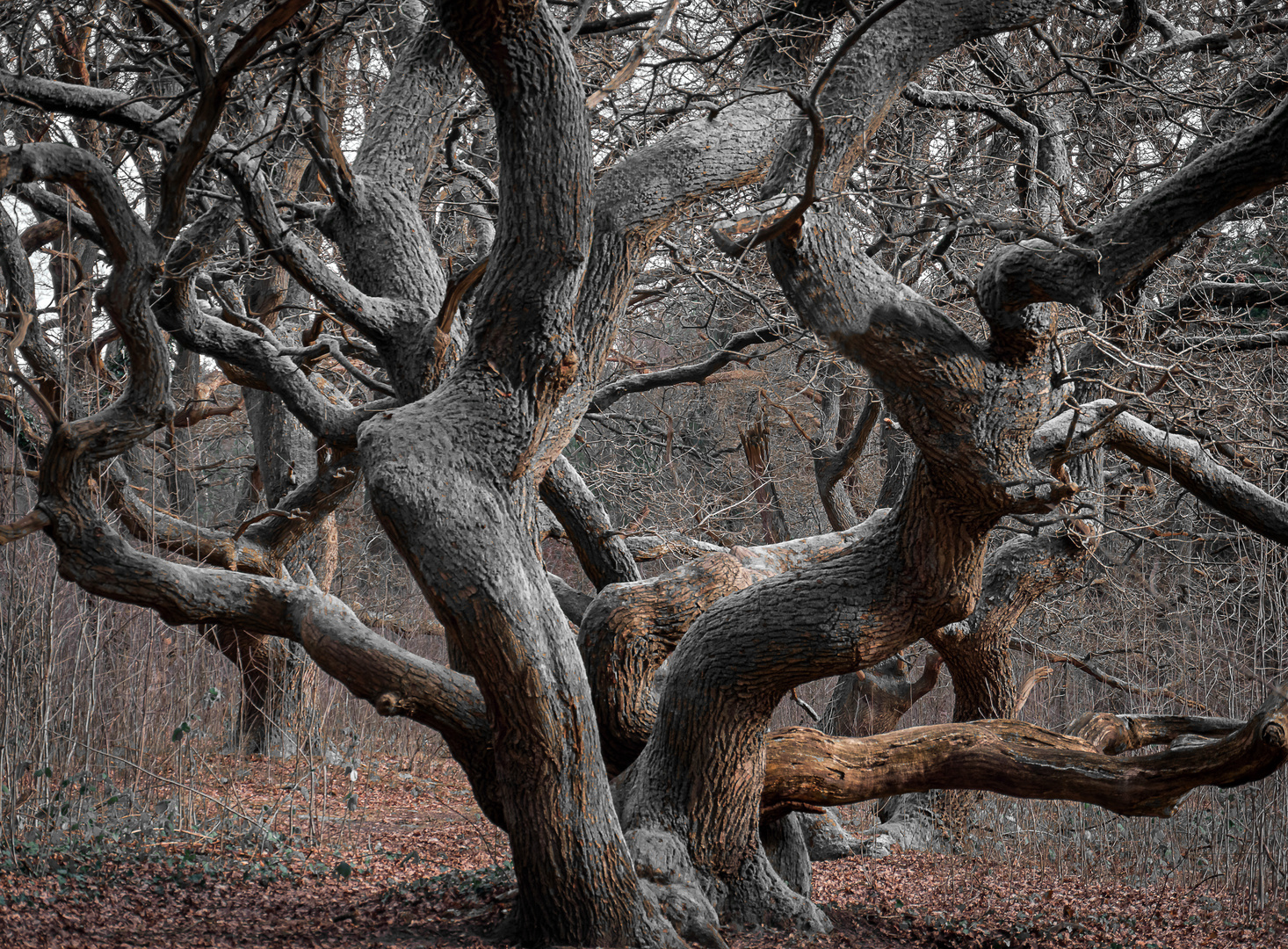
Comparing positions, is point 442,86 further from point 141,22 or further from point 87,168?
point 87,168

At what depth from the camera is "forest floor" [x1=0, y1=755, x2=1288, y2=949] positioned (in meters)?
4.16

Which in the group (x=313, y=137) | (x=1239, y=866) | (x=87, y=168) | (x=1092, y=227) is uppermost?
(x=313, y=137)

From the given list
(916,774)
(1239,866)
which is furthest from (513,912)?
(1239,866)

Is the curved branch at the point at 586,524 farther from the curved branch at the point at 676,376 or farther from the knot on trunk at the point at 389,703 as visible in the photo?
the knot on trunk at the point at 389,703

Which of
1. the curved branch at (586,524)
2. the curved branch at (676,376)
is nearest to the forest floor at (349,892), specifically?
the curved branch at (586,524)

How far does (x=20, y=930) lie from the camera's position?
12.8 feet

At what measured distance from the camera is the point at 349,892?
16.3 ft

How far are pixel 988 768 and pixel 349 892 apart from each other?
3.00 m

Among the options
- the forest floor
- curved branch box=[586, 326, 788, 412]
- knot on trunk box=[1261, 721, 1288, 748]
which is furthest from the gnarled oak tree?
curved branch box=[586, 326, 788, 412]

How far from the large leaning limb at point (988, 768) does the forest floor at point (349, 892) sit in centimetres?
63

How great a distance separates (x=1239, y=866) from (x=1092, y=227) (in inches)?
163

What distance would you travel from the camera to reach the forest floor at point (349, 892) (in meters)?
4.16

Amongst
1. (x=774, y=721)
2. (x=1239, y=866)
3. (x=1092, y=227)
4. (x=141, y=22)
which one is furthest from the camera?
(x=774, y=721)

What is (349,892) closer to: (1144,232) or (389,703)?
(389,703)
